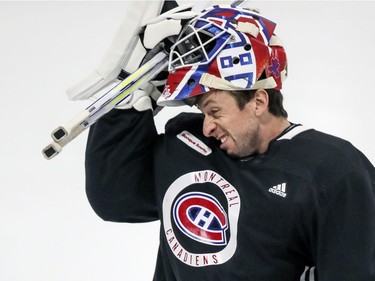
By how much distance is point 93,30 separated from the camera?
7.88 feet

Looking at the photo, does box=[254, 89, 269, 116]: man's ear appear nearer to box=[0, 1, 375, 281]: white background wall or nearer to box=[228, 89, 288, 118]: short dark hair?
box=[228, 89, 288, 118]: short dark hair

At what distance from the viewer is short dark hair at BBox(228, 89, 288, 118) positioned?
3.95 ft

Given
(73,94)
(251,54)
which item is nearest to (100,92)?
(73,94)

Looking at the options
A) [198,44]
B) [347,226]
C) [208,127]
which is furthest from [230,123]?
[347,226]

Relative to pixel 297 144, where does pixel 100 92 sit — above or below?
above

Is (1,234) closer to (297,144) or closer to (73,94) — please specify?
(73,94)

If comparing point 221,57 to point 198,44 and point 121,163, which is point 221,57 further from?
point 121,163

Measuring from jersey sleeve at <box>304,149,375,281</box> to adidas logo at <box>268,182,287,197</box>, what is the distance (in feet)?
0.20

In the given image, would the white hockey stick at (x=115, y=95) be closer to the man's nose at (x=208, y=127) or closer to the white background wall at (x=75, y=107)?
the man's nose at (x=208, y=127)

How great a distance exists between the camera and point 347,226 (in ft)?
3.62

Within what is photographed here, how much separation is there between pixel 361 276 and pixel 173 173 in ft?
1.23

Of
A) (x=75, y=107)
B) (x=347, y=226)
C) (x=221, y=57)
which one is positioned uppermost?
(x=221, y=57)

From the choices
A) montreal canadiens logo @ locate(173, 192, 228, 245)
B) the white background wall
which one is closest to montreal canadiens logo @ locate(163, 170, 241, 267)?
montreal canadiens logo @ locate(173, 192, 228, 245)

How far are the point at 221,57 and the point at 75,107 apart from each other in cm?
111
